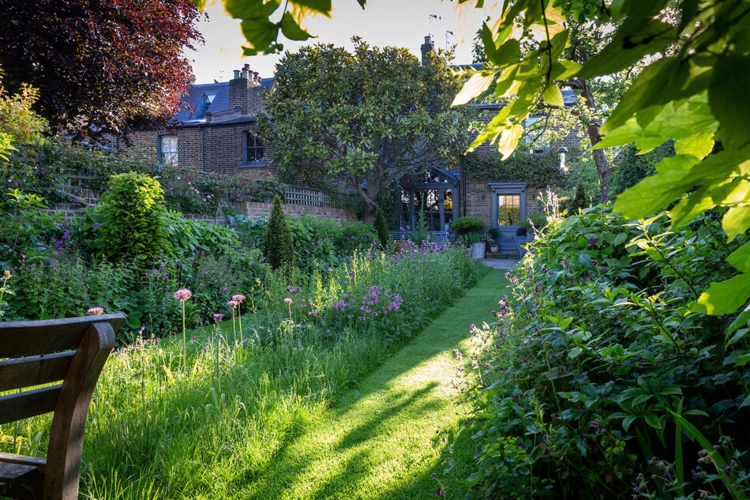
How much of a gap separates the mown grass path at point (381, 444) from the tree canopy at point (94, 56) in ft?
31.8

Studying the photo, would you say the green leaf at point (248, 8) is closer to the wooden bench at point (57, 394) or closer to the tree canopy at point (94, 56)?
the wooden bench at point (57, 394)

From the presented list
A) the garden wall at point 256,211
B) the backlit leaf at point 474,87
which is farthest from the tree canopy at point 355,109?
the backlit leaf at point 474,87

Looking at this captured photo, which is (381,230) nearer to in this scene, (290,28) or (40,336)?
(40,336)

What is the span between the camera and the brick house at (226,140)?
20938mm

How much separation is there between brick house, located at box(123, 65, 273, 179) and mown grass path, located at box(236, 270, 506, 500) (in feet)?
56.8

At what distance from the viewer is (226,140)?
21.2 meters

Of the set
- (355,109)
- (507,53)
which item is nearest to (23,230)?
(507,53)

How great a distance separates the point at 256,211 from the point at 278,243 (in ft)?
11.3

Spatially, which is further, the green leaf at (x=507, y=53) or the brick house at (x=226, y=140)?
the brick house at (x=226, y=140)

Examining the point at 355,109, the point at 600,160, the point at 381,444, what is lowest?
the point at 381,444

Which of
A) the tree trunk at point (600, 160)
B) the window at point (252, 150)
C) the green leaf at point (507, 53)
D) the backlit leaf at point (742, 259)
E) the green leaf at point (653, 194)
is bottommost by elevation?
the backlit leaf at point (742, 259)

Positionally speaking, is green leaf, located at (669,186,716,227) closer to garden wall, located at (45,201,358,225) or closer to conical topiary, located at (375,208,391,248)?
garden wall, located at (45,201,358,225)

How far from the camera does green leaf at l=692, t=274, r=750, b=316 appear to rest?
537 mm

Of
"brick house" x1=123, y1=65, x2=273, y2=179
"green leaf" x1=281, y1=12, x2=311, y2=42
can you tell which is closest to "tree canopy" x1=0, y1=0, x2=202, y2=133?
"brick house" x1=123, y1=65, x2=273, y2=179
